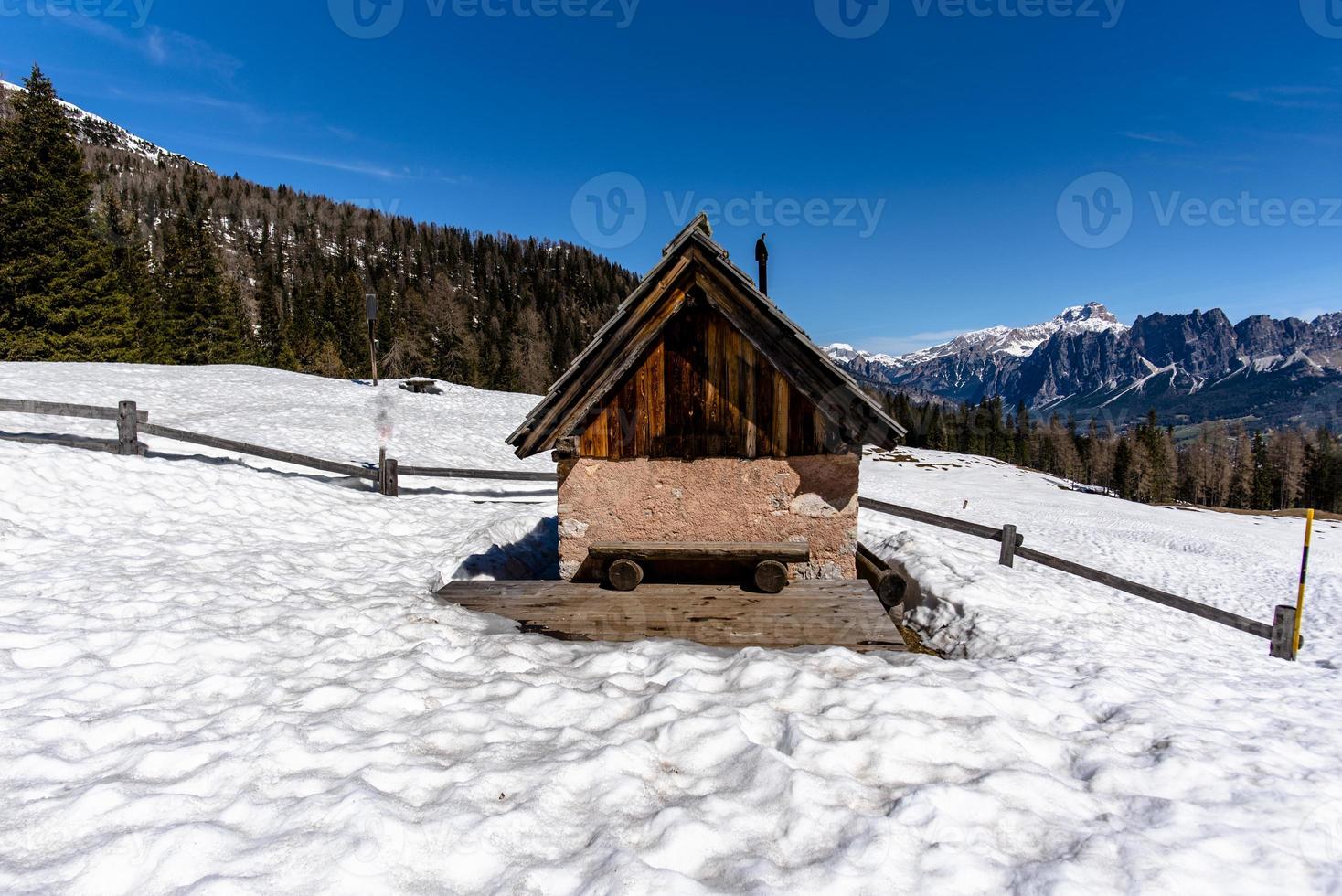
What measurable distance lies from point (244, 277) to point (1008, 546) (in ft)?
424

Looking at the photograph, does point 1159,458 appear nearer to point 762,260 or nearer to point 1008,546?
point 1008,546

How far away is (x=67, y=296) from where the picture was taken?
27.8 m

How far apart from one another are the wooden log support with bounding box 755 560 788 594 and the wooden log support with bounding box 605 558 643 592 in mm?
1325

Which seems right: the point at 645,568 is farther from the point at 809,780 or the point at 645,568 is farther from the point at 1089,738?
the point at 1089,738

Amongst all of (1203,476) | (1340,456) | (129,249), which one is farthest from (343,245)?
(1340,456)

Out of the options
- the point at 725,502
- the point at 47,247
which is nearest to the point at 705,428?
the point at 725,502

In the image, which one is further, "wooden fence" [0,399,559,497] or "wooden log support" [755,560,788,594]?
"wooden fence" [0,399,559,497]

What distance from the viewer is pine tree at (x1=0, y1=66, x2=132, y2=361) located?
87.0ft

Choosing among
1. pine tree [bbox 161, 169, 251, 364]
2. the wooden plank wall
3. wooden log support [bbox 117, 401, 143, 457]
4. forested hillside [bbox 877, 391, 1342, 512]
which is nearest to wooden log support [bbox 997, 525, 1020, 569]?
the wooden plank wall

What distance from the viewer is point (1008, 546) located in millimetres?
10242

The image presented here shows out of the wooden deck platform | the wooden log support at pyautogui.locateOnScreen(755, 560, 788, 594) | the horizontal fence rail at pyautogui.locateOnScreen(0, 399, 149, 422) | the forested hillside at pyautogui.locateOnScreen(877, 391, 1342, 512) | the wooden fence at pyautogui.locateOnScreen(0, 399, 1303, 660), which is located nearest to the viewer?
the wooden deck platform

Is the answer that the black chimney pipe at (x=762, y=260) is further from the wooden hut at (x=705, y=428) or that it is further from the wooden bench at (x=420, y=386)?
the wooden bench at (x=420, y=386)

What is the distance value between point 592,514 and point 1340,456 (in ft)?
402

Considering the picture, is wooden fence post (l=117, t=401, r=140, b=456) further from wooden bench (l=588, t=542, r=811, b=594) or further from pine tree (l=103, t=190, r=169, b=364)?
pine tree (l=103, t=190, r=169, b=364)
